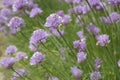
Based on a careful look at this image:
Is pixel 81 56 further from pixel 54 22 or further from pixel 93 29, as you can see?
pixel 93 29

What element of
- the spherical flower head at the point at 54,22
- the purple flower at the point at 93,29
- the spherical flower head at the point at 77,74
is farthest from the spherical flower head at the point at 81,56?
the purple flower at the point at 93,29

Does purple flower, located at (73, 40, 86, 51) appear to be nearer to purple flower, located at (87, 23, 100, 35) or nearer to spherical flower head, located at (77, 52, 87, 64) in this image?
spherical flower head, located at (77, 52, 87, 64)

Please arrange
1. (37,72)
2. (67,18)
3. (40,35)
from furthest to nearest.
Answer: (37,72)
(67,18)
(40,35)

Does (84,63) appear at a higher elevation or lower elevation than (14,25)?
lower

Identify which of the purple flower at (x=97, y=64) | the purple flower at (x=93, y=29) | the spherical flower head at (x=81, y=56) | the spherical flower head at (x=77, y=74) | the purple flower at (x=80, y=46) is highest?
the purple flower at (x=93, y=29)

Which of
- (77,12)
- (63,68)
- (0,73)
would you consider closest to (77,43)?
(63,68)

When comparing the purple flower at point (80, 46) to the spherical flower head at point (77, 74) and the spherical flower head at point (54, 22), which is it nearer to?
the spherical flower head at point (77, 74)

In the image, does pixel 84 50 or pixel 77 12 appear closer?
pixel 84 50

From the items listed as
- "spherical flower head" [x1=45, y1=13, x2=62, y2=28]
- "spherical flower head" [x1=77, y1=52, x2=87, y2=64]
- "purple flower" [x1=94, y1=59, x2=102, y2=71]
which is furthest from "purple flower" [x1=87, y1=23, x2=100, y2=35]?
"spherical flower head" [x1=45, y1=13, x2=62, y2=28]

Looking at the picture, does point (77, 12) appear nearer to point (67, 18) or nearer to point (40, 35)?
point (67, 18)

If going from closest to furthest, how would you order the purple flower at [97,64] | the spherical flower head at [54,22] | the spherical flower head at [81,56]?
the spherical flower head at [54,22]
the spherical flower head at [81,56]
the purple flower at [97,64]

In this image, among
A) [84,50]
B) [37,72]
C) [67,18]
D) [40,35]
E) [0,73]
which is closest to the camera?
[40,35]
